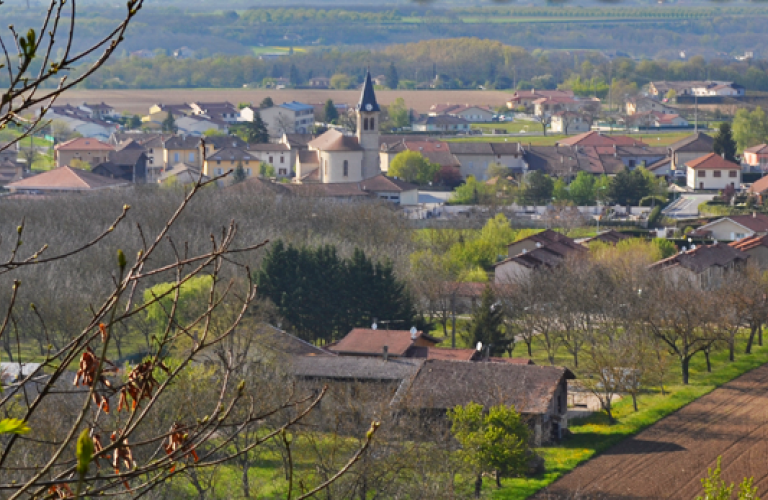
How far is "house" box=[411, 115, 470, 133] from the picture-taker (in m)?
89.6

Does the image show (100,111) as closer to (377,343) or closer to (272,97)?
(272,97)

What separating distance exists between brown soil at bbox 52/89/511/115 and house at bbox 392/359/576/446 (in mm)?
78687

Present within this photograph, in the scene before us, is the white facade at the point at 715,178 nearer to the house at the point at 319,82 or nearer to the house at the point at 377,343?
the house at the point at 377,343

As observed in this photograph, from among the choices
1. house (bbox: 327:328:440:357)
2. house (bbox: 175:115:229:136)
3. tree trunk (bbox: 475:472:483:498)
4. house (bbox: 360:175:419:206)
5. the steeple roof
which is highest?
the steeple roof

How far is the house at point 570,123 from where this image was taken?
8919 centimetres

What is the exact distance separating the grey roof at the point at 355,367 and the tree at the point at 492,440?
325 cm

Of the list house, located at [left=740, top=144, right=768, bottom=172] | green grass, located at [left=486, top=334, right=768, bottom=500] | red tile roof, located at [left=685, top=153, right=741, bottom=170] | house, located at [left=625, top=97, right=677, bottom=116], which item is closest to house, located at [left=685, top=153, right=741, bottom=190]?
red tile roof, located at [left=685, top=153, right=741, bottom=170]

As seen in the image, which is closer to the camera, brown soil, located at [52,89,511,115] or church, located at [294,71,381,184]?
church, located at [294,71,381,184]

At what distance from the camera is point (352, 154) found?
6025 centimetres

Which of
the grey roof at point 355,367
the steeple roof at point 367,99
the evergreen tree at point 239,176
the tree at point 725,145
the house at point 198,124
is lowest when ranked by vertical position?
the house at point 198,124

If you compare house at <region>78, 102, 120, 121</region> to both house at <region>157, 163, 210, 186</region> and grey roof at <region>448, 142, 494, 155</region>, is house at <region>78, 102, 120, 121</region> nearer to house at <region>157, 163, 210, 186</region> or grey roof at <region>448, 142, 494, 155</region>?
house at <region>157, 163, 210, 186</region>

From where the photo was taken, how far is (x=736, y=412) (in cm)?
2361

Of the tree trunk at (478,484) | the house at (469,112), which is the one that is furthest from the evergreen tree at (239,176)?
the house at (469,112)

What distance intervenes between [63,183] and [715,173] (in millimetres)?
29687
